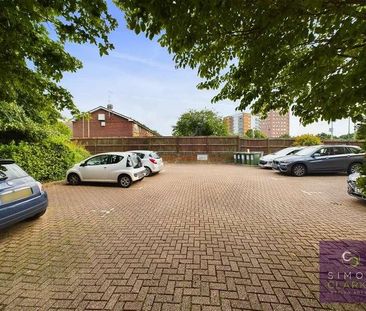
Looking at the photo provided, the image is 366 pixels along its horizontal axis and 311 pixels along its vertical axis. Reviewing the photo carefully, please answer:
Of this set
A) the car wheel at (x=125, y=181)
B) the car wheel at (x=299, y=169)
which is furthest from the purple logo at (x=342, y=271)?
the car wheel at (x=299, y=169)

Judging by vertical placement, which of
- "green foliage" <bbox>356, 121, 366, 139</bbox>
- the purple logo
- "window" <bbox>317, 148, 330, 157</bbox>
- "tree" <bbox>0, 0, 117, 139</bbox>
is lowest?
the purple logo

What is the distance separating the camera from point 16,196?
463cm

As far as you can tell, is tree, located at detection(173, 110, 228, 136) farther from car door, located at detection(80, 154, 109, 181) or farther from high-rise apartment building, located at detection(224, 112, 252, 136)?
high-rise apartment building, located at detection(224, 112, 252, 136)

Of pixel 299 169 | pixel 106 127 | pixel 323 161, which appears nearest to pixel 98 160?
pixel 299 169

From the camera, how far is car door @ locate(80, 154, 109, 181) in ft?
34.7

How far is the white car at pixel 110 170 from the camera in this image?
408 inches

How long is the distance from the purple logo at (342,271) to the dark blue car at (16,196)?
4.93 m

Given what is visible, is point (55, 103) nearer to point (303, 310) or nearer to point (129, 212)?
point (129, 212)

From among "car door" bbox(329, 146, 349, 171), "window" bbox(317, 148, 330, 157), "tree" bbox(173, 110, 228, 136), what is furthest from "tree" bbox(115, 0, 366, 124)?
"tree" bbox(173, 110, 228, 136)

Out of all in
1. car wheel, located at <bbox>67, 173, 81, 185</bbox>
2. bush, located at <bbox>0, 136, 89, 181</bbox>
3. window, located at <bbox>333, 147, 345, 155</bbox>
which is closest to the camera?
bush, located at <bbox>0, 136, 89, 181</bbox>

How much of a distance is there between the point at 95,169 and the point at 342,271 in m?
9.42

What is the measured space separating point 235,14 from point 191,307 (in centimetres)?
326

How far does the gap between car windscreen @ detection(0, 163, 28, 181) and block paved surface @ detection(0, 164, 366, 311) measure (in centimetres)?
115

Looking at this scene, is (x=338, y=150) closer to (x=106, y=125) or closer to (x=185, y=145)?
(x=185, y=145)
